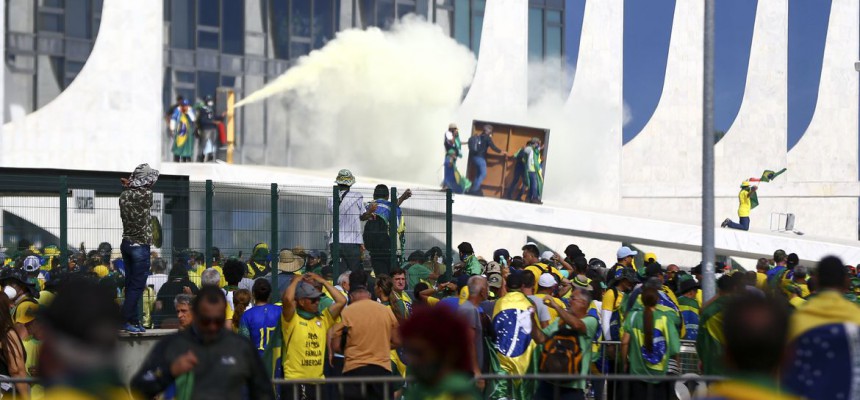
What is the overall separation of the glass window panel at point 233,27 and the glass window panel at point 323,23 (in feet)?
8.15

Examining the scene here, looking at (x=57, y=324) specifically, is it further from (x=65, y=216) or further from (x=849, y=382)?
(x=65, y=216)

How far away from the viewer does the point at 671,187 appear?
41.4 m

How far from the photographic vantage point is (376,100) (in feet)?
129

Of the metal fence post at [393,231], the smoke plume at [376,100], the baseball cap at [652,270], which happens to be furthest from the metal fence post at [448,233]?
the smoke plume at [376,100]

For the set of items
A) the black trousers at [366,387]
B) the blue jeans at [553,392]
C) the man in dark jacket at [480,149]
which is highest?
the man in dark jacket at [480,149]

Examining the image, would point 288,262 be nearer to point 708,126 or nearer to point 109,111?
point 708,126

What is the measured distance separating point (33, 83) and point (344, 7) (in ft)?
35.9

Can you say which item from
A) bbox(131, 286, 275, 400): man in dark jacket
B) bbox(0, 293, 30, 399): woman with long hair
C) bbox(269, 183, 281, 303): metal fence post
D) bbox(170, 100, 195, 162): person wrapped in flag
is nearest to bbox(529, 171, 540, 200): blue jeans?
bbox(170, 100, 195, 162): person wrapped in flag

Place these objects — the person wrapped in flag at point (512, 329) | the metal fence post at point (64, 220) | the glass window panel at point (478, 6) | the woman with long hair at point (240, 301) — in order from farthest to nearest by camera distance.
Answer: the glass window panel at point (478, 6)
the metal fence post at point (64, 220)
the woman with long hair at point (240, 301)
the person wrapped in flag at point (512, 329)

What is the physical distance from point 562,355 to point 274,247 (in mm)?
5721

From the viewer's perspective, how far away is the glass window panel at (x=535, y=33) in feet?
135

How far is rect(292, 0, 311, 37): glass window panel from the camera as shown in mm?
38938

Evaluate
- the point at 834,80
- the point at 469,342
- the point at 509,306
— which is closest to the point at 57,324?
the point at 469,342

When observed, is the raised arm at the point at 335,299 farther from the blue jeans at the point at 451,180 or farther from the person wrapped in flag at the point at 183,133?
the person wrapped in flag at the point at 183,133
